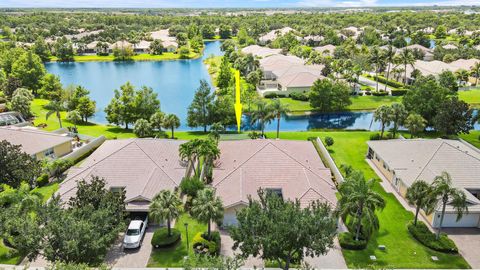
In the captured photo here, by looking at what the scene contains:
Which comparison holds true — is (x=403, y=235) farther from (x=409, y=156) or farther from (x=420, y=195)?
(x=409, y=156)

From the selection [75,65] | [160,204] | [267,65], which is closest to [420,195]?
[160,204]

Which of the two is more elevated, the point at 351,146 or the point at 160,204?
the point at 160,204

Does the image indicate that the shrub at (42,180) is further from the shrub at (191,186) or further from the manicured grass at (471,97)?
the manicured grass at (471,97)

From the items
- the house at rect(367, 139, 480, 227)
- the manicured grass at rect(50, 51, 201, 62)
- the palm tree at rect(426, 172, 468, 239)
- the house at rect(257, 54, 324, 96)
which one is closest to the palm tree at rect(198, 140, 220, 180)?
the house at rect(367, 139, 480, 227)

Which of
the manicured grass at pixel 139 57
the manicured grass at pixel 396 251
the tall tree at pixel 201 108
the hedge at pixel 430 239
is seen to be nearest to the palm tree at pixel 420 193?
the hedge at pixel 430 239

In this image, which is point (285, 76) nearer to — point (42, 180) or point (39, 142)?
point (39, 142)

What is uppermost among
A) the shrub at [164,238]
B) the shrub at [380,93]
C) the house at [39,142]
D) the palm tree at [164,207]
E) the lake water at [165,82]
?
the palm tree at [164,207]
